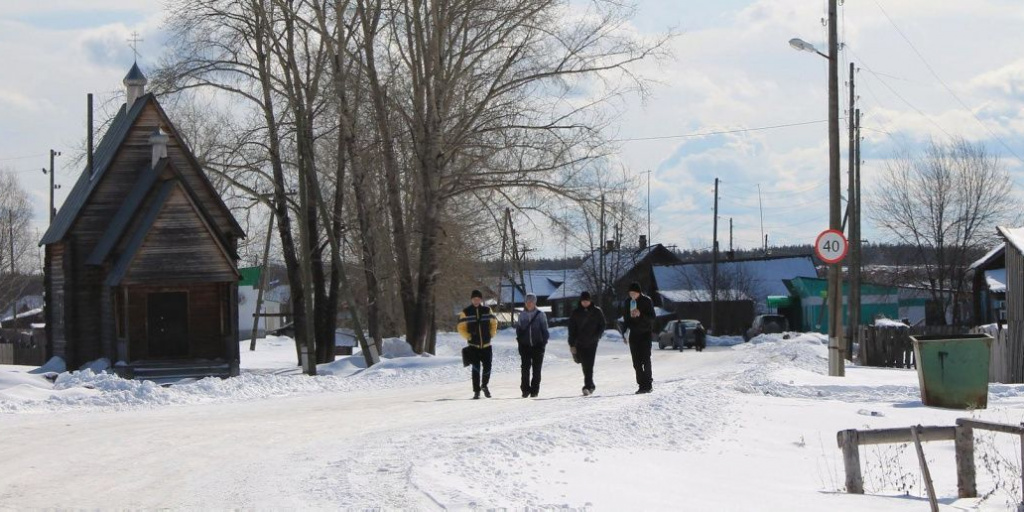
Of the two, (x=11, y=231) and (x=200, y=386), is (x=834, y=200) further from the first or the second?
(x=11, y=231)

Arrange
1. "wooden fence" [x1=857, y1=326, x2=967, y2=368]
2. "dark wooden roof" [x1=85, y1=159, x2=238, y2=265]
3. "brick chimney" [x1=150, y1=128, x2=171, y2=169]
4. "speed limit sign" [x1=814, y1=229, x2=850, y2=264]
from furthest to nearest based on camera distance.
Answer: "wooden fence" [x1=857, y1=326, x2=967, y2=368]
"brick chimney" [x1=150, y1=128, x2=171, y2=169]
"dark wooden roof" [x1=85, y1=159, x2=238, y2=265]
"speed limit sign" [x1=814, y1=229, x2=850, y2=264]

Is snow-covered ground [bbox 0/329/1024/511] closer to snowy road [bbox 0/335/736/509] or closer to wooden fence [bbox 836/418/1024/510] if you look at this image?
snowy road [bbox 0/335/736/509]

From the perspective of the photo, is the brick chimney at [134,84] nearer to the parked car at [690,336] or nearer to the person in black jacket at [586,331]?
the person in black jacket at [586,331]

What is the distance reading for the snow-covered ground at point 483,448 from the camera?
991cm

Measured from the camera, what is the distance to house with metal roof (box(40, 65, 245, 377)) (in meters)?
35.0

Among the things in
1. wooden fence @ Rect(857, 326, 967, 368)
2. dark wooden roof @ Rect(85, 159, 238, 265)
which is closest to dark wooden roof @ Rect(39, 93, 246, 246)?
dark wooden roof @ Rect(85, 159, 238, 265)

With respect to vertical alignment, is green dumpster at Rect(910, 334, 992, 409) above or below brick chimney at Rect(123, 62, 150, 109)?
below

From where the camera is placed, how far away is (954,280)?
6178 centimetres

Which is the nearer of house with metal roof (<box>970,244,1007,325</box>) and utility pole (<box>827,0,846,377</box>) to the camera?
utility pole (<box>827,0,846,377</box>)

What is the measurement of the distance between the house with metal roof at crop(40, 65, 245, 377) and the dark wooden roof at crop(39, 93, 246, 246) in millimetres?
49

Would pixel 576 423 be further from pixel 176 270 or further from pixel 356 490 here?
pixel 176 270

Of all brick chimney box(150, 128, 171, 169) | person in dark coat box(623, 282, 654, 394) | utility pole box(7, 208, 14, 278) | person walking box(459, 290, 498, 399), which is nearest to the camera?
person in dark coat box(623, 282, 654, 394)

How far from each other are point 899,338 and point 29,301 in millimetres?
110696

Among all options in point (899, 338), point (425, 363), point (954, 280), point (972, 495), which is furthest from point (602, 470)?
point (954, 280)
